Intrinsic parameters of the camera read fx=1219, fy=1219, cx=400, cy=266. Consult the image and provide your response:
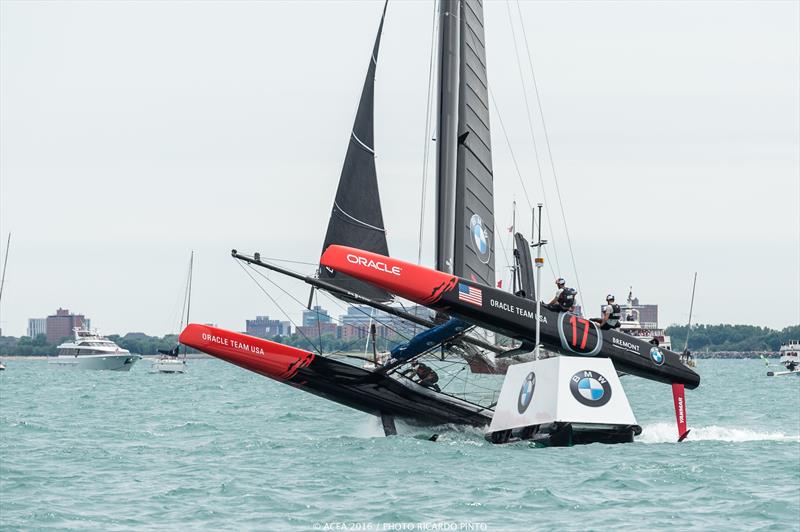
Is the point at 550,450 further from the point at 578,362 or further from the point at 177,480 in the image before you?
the point at 177,480

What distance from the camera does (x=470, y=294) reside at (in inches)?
639

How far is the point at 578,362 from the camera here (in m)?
15.2

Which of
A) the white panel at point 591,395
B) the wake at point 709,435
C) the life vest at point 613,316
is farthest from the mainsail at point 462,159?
the white panel at point 591,395

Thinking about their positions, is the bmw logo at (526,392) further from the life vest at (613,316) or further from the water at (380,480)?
the life vest at (613,316)

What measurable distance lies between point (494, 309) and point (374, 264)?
69.7 inches

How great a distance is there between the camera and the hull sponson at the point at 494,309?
16.0m

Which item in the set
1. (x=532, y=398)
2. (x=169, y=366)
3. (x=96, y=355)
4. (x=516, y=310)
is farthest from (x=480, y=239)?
(x=96, y=355)

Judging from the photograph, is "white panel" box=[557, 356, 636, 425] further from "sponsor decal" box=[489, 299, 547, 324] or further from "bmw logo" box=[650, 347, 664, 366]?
"bmw logo" box=[650, 347, 664, 366]

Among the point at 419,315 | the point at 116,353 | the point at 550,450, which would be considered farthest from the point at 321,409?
the point at 116,353

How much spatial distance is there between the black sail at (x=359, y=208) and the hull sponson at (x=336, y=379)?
4.64 ft

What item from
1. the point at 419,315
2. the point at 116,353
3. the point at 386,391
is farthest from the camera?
the point at 116,353

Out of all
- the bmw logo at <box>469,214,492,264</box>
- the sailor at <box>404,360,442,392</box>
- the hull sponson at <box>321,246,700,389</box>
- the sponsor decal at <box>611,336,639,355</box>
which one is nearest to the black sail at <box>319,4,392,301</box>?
the sailor at <box>404,360,442,392</box>

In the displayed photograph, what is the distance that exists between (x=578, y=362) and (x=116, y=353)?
68.1 meters

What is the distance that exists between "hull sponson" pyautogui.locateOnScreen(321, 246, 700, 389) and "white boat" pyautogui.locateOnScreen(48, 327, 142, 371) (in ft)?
210
